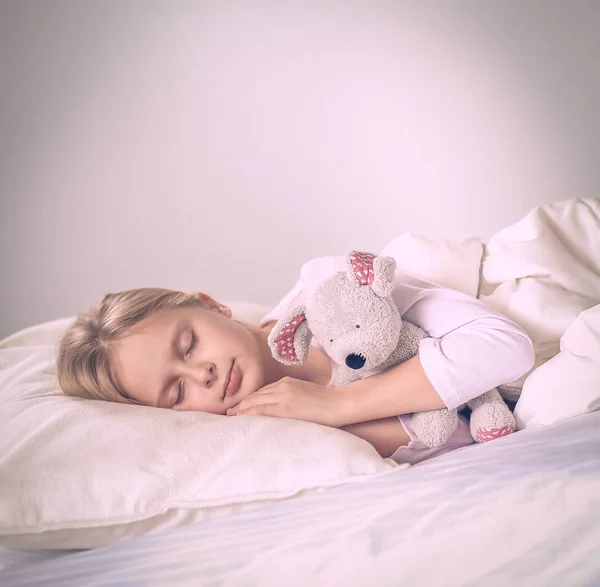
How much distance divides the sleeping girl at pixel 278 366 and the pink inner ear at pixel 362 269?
129 millimetres

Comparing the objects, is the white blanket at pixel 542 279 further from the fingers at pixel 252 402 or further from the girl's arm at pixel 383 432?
the fingers at pixel 252 402

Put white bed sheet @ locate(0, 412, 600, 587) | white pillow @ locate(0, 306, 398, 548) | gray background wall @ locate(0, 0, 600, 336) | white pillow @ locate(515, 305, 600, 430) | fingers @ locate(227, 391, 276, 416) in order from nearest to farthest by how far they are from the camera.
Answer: white bed sheet @ locate(0, 412, 600, 587), white pillow @ locate(0, 306, 398, 548), white pillow @ locate(515, 305, 600, 430), fingers @ locate(227, 391, 276, 416), gray background wall @ locate(0, 0, 600, 336)

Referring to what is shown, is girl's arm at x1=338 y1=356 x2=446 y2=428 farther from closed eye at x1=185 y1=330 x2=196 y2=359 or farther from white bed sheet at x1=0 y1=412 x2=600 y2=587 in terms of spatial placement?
closed eye at x1=185 y1=330 x2=196 y2=359

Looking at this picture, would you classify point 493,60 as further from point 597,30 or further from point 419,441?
point 419,441

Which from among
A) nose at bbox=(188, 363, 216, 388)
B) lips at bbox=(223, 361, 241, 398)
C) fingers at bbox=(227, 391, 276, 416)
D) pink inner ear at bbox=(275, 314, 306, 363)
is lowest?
fingers at bbox=(227, 391, 276, 416)

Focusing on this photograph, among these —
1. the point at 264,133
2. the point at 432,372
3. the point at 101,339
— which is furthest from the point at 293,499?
the point at 264,133

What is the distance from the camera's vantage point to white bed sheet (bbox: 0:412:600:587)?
598 millimetres

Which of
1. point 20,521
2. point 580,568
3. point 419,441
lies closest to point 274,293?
point 419,441

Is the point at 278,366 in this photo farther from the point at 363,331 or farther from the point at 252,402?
the point at 363,331

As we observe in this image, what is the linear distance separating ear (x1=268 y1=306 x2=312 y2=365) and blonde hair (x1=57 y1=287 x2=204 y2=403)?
0.28 metres

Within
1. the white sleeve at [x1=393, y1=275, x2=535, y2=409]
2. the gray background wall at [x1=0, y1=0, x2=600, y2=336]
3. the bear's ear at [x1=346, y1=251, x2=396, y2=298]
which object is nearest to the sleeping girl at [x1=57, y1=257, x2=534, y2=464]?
the white sleeve at [x1=393, y1=275, x2=535, y2=409]

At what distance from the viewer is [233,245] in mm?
1908

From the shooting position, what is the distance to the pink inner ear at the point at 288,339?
86 centimetres

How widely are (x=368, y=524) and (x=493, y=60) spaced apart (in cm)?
154
